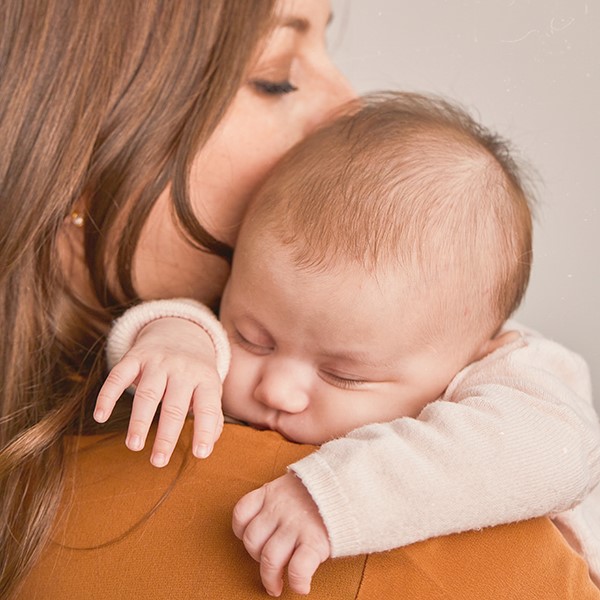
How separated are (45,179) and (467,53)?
2.16 ft

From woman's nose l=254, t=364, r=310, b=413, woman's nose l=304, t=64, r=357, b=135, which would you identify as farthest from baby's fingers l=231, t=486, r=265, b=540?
woman's nose l=304, t=64, r=357, b=135

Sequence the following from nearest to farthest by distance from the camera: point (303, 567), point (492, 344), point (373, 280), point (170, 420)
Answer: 1. point (303, 567)
2. point (170, 420)
3. point (373, 280)
4. point (492, 344)

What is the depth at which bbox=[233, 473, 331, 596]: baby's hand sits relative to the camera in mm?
819

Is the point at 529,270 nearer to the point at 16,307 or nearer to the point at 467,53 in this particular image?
the point at 467,53

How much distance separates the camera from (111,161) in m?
1.29

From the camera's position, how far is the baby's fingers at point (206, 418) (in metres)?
0.90

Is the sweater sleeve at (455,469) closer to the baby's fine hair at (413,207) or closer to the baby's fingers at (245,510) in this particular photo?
the baby's fingers at (245,510)

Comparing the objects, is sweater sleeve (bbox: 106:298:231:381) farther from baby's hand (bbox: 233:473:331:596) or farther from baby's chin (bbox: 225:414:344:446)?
baby's hand (bbox: 233:473:331:596)

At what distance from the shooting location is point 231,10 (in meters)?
1.34

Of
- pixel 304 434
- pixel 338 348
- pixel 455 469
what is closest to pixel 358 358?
pixel 338 348

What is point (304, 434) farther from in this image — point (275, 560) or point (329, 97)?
point (329, 97)

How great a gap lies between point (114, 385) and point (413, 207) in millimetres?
464

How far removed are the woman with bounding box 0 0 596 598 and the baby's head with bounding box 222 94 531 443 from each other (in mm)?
202

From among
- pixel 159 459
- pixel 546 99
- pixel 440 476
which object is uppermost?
pixel 546 99
